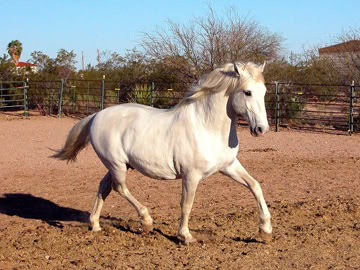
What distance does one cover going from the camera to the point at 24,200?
7.85 m

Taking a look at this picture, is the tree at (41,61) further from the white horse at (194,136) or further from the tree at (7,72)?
the white horse at (194,136)

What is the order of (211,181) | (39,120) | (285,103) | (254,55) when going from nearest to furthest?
(211,181), (285,103), (39,120), (254,55)

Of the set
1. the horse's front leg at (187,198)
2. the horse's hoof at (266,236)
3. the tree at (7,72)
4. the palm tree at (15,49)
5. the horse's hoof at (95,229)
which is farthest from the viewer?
the palm tree at (15,49)

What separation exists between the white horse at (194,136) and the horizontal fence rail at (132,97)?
13233mm

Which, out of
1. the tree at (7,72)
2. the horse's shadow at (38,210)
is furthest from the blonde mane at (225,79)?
the tree at (7,72)

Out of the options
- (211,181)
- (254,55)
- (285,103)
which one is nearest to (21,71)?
(254,55)

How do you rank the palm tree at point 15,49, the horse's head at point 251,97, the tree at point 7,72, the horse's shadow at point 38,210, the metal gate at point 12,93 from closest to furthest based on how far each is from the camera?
the horse's head at point 251,97
the horse's shadow at point 38,210
the metal gate at point 12,93
the tree at point 7,72
the palm tree at point 15,49

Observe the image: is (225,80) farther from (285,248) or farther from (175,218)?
(175,218)

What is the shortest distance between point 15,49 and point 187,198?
50.5m

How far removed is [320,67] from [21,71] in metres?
14.4

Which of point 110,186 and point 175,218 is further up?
point 110,186

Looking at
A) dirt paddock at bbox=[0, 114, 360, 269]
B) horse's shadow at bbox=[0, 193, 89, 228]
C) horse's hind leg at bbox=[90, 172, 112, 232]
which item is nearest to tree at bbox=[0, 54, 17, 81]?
dirt paddock at bbox=[0, 114, 360, 269]

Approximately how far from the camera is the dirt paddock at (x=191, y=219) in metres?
4.98

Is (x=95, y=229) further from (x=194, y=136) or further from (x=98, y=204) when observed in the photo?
(x=194, y=136)
